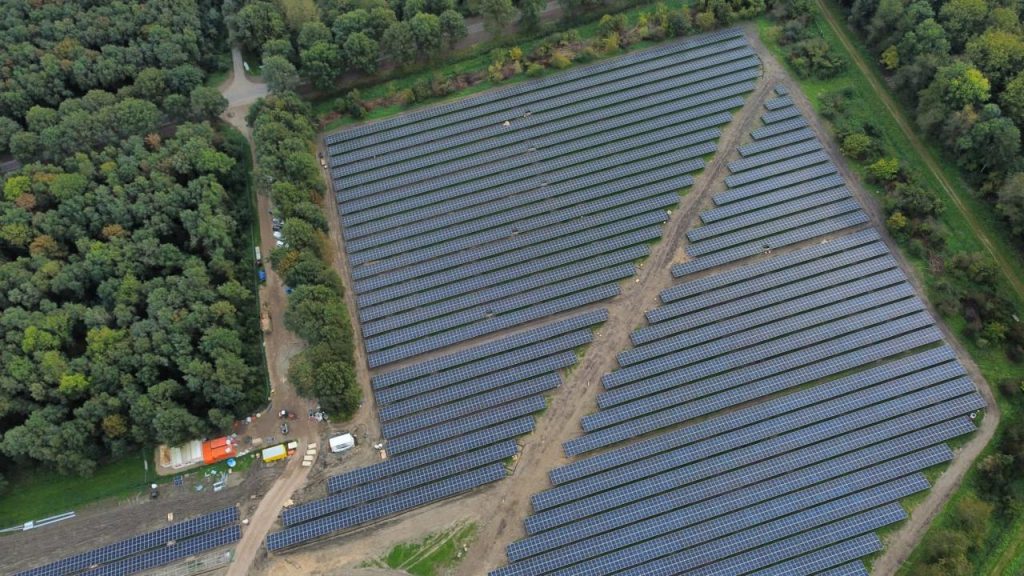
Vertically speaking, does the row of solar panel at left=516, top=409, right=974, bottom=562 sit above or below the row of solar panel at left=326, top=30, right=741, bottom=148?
below

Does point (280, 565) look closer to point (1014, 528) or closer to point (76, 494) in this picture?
point (76, 494)

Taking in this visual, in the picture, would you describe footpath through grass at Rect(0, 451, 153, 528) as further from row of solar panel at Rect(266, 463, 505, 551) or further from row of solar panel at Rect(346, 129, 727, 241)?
row of solar panel at Rect(346, 129, 727, 241)

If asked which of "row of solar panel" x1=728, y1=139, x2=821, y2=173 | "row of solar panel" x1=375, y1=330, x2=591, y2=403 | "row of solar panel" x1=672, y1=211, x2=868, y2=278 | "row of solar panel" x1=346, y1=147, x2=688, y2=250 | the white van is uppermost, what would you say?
"row of solar panel" x1=346, y1=147, x2=688, y2=250

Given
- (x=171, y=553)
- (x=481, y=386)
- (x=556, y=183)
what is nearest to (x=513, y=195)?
(x=556, y=183)

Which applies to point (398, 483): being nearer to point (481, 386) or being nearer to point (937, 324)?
point (481, 386)

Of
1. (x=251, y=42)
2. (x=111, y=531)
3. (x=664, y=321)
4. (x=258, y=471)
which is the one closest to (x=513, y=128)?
(x=664, y=321)

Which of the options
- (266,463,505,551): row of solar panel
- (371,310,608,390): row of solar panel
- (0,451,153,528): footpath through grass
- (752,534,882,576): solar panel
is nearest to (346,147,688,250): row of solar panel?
(371,310,608,390): row of solar panel
